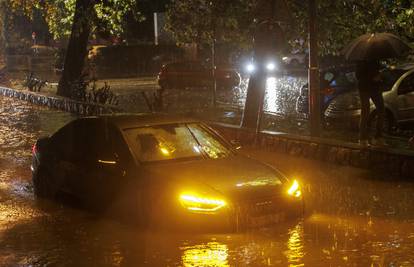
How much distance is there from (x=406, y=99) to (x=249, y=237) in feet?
28.8

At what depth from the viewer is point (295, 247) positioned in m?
7.28

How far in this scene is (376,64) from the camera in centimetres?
1276

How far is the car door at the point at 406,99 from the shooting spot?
1512cm

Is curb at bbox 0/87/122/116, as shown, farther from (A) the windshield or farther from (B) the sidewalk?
(A) the windshield

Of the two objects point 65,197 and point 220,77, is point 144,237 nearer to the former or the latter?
point 65,197

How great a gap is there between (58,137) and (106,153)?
1397 mm

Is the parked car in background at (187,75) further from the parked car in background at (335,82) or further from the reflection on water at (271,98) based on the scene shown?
the parked car in background at (335,82)

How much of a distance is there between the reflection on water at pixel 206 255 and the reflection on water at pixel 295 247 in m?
0.63

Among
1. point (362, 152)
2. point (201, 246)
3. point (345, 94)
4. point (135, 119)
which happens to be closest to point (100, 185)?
point (135, 119)

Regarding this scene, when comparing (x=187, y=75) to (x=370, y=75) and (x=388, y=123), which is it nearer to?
(x=388, y=123)

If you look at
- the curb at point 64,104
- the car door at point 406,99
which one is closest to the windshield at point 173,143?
the car door at point 406,99

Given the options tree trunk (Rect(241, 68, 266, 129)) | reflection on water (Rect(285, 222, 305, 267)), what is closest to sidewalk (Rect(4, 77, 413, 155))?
tree trunk (Rect(241, 68, 266, 129))

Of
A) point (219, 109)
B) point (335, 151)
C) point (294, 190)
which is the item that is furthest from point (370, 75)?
point (219, 109)

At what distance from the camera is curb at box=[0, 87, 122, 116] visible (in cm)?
2033
